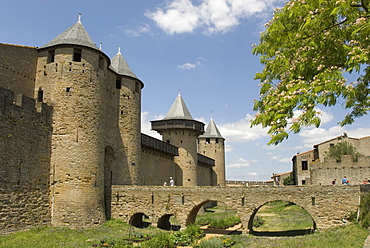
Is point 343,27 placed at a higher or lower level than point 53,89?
lower

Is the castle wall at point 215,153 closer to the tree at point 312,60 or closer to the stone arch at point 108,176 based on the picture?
the stone arch at point 108,176

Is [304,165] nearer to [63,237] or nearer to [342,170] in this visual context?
[342,170]

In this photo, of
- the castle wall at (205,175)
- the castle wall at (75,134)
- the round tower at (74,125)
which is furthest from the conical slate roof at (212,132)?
the castle wall at (75,134)

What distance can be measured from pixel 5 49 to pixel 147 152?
40.3 feet

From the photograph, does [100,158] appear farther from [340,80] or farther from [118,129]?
[340,80]

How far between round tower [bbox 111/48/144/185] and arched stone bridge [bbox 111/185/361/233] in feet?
7.38

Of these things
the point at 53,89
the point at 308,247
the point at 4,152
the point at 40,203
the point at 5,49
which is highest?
the point at 5,49

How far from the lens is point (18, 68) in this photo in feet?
58.3

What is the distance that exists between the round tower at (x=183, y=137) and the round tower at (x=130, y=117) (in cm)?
782

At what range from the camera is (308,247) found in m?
12.0

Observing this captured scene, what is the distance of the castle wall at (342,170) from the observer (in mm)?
28000

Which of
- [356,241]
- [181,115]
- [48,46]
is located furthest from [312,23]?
[181,115]

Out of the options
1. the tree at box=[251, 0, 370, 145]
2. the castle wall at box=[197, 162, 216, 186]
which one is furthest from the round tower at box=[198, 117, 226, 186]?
the tree at box=[251, 0, 370, 145]

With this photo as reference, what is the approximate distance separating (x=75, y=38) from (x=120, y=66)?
513cm
